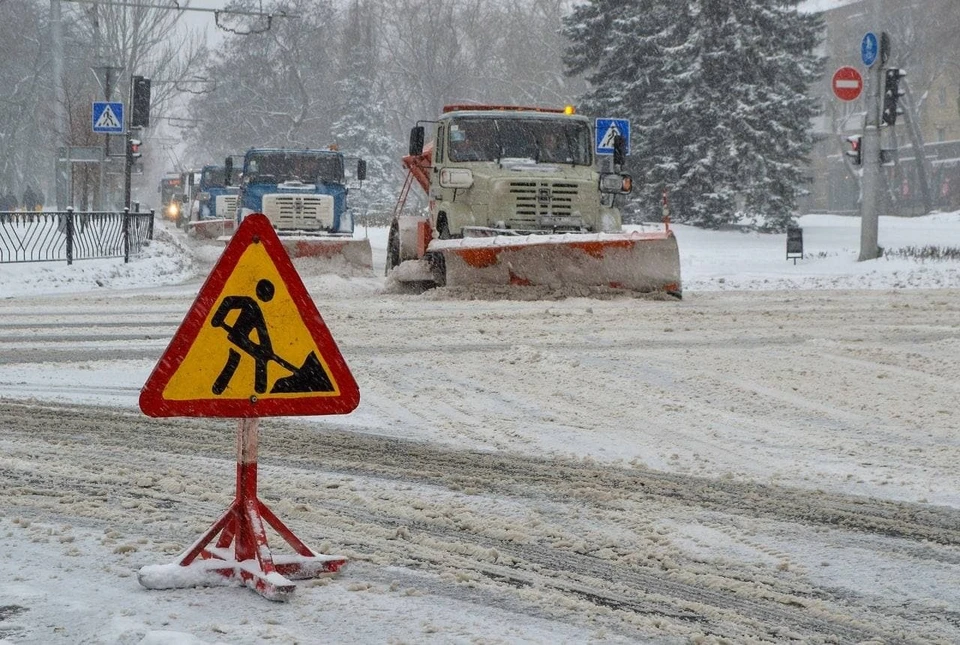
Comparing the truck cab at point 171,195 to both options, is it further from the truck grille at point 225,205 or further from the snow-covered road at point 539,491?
the snow-covered road at point 539,491

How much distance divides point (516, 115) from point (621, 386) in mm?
8130

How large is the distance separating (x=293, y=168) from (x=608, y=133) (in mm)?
8425

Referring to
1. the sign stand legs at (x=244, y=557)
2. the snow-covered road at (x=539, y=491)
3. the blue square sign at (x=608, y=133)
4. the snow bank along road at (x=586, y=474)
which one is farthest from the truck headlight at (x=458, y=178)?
the sign stand legs at (x=244, y=557)

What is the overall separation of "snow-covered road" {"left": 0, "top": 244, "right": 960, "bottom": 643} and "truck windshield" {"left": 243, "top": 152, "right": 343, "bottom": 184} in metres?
13.1

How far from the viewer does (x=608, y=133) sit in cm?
1723

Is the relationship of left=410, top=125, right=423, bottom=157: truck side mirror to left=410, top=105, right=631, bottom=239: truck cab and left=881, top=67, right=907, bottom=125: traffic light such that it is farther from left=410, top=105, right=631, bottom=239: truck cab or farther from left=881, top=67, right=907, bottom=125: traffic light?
left=881, top=67, right=907, bottom=125: traffic light

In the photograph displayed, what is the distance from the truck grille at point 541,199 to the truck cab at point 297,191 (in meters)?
8.09

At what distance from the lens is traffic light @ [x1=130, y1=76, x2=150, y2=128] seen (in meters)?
22.6

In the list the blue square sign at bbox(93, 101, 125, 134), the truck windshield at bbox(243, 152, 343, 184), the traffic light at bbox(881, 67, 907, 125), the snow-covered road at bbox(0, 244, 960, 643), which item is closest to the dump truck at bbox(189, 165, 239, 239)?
the truck windshield at bbox(243, 152, 343, 184)

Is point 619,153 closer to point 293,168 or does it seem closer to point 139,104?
point 293,168

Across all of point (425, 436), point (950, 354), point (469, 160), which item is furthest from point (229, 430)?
point (469, 160)

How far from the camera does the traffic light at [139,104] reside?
2256 centimetres

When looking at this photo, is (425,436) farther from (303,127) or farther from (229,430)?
Result: (303,127)

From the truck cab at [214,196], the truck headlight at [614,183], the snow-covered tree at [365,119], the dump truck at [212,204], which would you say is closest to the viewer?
the truck headlight at [614,183]
